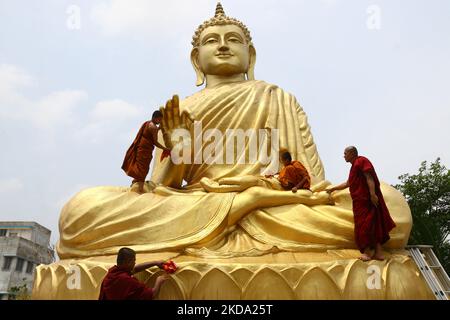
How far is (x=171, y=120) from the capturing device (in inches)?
198

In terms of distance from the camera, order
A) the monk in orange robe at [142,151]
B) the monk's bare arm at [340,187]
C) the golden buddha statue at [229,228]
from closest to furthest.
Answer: the golden buddha statue at [229,228] → the monk's bare arm at [340,187] → the monk in orange robe at [142,151]

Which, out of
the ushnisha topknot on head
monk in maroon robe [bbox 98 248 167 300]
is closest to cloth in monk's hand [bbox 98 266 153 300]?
monk in maroon robe [bbox 98 248 167 300]

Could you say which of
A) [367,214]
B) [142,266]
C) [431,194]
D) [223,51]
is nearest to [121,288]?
[142,266]

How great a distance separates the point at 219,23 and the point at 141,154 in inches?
112

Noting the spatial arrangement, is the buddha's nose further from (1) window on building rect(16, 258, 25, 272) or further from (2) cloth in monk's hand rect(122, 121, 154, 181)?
(1) window on building rect(16, 258, 25, 272)

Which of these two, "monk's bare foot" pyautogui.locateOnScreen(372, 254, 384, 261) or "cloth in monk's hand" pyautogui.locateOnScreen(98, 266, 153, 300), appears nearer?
"cloth in monk's hand" pyautogui.locateOnScreen(98, 266, 153, 300)

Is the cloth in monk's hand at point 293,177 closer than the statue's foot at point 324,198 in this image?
No

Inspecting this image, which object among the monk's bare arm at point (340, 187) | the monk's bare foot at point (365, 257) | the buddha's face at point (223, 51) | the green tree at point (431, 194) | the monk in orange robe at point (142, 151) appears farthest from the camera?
the green tree at point (431, 194)

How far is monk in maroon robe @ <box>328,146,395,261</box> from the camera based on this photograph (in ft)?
12.5

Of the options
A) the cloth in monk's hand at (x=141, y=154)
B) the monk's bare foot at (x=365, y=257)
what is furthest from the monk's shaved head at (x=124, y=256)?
the monk's bare foot at (x=365, y=257)

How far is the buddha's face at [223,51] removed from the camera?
6.52 m

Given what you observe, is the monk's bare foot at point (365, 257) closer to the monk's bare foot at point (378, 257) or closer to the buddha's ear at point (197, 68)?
the monk's bare foot at point (378, 257)

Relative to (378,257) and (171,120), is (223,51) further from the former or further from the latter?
(378,257)
